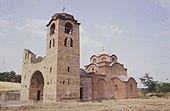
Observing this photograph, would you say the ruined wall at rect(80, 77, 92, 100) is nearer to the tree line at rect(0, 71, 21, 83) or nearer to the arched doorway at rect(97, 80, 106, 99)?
the arched doorway at rect(97, 80, 106, 99)

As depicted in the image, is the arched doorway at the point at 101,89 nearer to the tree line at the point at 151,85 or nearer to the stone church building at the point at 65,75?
the stone church building at the point at 65,75

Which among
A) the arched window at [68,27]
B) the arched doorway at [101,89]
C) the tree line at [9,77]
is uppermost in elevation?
the arched window at [68,27]

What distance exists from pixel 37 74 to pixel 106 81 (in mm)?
11745

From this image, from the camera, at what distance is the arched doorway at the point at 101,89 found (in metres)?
32.2

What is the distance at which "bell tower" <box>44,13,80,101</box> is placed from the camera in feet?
78.4

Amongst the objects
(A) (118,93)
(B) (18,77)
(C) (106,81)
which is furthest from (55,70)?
(B) (18,77)

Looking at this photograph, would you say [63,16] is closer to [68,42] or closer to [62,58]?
[68,42]

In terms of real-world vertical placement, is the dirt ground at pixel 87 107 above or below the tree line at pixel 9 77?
below

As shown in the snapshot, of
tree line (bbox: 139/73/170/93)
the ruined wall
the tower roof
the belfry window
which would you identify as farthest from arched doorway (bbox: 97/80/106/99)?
tree line (bbox: 139/73/170/93)

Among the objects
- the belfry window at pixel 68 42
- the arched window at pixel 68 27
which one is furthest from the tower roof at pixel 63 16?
the belfry window at pixel 68 42

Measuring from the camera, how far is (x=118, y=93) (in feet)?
111

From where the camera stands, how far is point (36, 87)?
30750 mm

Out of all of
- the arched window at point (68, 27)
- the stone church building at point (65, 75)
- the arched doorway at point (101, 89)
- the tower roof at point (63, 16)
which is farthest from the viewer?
the arched doorway at point (101, 89)

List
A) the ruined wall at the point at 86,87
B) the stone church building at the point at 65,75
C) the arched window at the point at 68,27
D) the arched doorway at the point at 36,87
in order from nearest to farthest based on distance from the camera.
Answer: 1. the stone church building at the point at 65,75
2. the arched window at the point at 68,27
3. the ruined wall at the point at 86,87
4. the arched doorway at the point at 36,87
